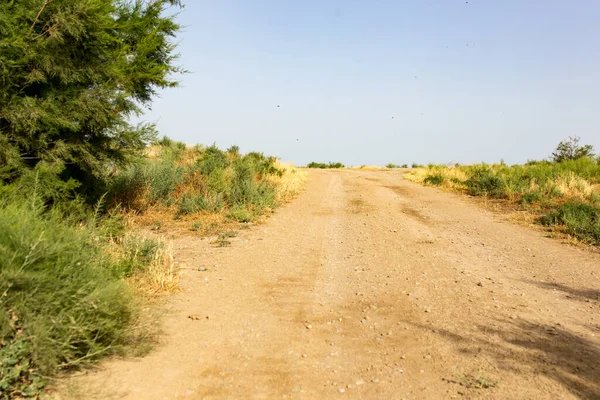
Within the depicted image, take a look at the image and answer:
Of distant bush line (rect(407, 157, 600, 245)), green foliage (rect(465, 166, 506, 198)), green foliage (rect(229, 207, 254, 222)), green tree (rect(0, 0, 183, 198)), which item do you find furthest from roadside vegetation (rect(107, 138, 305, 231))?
distant bush line (rect(407, 157, 600, 245))

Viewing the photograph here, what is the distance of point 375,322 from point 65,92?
6298mm

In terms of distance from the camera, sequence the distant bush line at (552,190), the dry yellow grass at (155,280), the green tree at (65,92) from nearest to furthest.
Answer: the dry yellow grass at (155,280)
the green tree at (65,92)
the distant bush line at (552,190)

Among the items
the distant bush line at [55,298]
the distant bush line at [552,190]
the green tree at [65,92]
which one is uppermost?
the green tree at [65,92]

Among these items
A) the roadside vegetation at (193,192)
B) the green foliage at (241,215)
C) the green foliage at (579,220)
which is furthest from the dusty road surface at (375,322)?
the roadside vegetation at (193,192)

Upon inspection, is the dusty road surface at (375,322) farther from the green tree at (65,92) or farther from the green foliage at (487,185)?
the green foliage at (487,185)

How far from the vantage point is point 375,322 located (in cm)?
508

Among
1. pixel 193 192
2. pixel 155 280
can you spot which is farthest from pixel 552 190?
pixel 155 280

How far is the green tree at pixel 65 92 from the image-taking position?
6992mm

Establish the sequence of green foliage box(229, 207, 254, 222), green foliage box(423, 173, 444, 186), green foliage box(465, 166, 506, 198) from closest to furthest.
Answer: green foliage box(229, 207, 254, 222), green foliage box(465, 166, 506, 198), green foliage box(423, 173, 444, 186)

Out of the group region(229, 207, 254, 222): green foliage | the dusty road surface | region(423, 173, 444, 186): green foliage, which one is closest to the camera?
the dusty road surface

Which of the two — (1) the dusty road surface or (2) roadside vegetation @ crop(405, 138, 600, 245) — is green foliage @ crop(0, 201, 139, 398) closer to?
(1) the dusty road surface

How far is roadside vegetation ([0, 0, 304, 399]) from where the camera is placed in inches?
135

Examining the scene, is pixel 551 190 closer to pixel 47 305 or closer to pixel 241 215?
pixel 241 215

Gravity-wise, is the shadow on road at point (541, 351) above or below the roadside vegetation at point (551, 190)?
below
